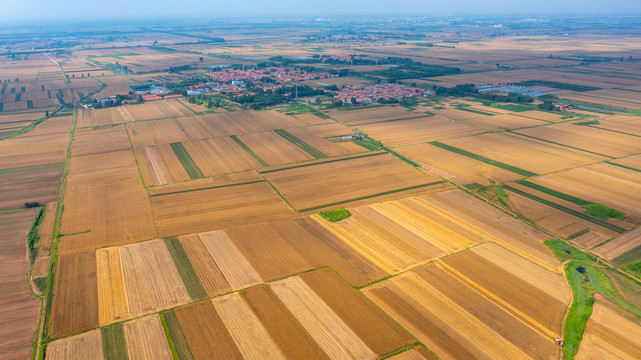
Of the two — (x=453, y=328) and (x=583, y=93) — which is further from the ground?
(x=583, y=93)

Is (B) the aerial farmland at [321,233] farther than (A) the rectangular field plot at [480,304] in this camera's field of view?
Yes

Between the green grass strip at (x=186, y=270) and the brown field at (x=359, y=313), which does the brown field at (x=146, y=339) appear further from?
the brown field at (x=359, y=313)

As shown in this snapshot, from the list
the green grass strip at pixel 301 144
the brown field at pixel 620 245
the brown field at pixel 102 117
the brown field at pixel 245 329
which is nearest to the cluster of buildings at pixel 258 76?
the brown field at pixel 102 117

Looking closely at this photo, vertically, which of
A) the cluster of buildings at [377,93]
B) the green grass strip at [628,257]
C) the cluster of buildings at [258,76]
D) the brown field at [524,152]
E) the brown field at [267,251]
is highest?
the cluster of buildings at [258,76]

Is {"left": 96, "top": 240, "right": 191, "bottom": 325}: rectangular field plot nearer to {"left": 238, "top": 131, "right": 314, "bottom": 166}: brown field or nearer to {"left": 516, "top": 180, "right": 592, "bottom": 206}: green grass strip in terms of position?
{"left": 238, "top": 131, "right": 314, "bottom": 166}: brown field

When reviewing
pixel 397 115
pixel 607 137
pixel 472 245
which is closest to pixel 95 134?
pixel 397 115

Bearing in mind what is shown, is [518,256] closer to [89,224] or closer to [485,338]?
[485,338]
